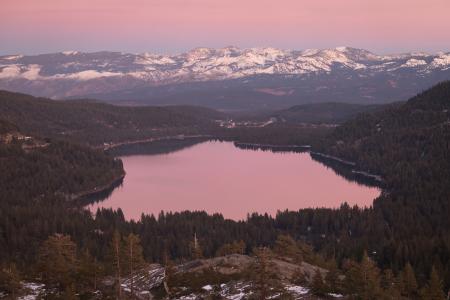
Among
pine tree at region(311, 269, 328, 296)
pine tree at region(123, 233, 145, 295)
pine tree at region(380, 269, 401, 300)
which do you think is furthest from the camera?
A: pine tree at region(123, 233, 145, 295)

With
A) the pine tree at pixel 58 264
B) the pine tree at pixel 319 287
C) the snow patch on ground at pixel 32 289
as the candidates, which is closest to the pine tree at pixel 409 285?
the pine tree at pixel 319 287

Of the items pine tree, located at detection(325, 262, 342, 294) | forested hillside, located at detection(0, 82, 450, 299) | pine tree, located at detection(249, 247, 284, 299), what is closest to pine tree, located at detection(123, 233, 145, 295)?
forested hillside, located at detection(0, 82, 450, 299)

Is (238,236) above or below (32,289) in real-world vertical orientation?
below

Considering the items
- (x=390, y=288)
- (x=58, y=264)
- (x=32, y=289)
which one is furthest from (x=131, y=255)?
(x=390, y=288)

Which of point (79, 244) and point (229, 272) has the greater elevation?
point (229, 272)

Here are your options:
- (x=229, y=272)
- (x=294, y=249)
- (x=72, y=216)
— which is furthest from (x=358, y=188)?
(x=229, y=272)

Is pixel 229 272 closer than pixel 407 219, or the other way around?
pixel 229 272

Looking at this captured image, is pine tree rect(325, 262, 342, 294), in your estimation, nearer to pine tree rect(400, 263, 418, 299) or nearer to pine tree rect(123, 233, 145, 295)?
pine tree rect(400, 263, 418, 299)

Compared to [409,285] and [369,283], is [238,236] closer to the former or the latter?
[409,285]

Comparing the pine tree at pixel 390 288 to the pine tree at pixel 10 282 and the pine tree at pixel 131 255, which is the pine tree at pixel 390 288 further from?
the pine tree at pixel 10 282

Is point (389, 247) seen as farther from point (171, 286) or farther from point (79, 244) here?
point (79, 244)

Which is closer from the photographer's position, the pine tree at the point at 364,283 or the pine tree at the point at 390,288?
the pine tree at the point at 364,283
